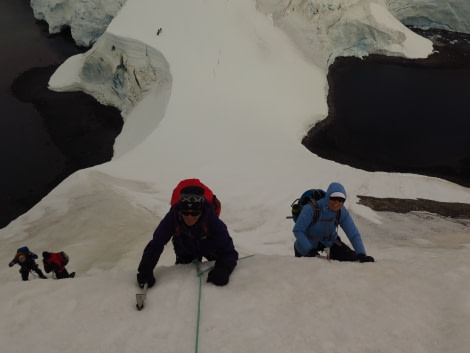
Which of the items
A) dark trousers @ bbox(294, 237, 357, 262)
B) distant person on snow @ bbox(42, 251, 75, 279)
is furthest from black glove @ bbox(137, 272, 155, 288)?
distant person on snow @ bbox(42, 251, 75, 279)

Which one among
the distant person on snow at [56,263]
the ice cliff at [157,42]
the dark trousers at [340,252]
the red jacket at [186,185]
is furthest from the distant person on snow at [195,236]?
Answer: the ice cliff at [157,42]

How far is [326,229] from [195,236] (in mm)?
2366

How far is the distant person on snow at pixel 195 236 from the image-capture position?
4641 mm

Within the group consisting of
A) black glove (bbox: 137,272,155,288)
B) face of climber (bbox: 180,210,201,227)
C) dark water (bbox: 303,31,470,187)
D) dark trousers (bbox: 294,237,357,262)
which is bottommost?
black glove (bbox: 137,272,155,288)

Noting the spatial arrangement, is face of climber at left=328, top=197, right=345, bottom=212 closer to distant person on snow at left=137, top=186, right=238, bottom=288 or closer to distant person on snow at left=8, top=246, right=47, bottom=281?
distant person on snow at left=137, top=186, right=238, bottom=288

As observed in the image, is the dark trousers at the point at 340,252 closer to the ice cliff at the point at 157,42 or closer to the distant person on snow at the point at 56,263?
the distant person on snow at the point at 56,263

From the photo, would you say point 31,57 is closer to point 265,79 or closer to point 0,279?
Answer: point 265,79

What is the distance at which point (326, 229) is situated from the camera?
6242 mm

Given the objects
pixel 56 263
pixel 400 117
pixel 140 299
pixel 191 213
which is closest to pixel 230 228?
pixel 56 263

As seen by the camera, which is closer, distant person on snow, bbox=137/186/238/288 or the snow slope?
the snow slope

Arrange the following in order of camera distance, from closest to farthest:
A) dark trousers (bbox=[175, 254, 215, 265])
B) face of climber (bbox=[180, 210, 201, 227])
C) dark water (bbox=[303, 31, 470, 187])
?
face of climber (bbox=[180, 210, 201, 227]) → dark trousers (bbox=[175, 254, 215, 265]) → dark water (bbox=[303, 31, 470, 187])

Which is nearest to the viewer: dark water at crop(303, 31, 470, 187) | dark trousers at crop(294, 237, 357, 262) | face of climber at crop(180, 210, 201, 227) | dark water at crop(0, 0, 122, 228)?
face of climber at crop(180, 210, 201, 227)

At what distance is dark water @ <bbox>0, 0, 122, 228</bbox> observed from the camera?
73.8 ft

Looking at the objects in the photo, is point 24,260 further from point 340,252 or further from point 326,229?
point 340,252
